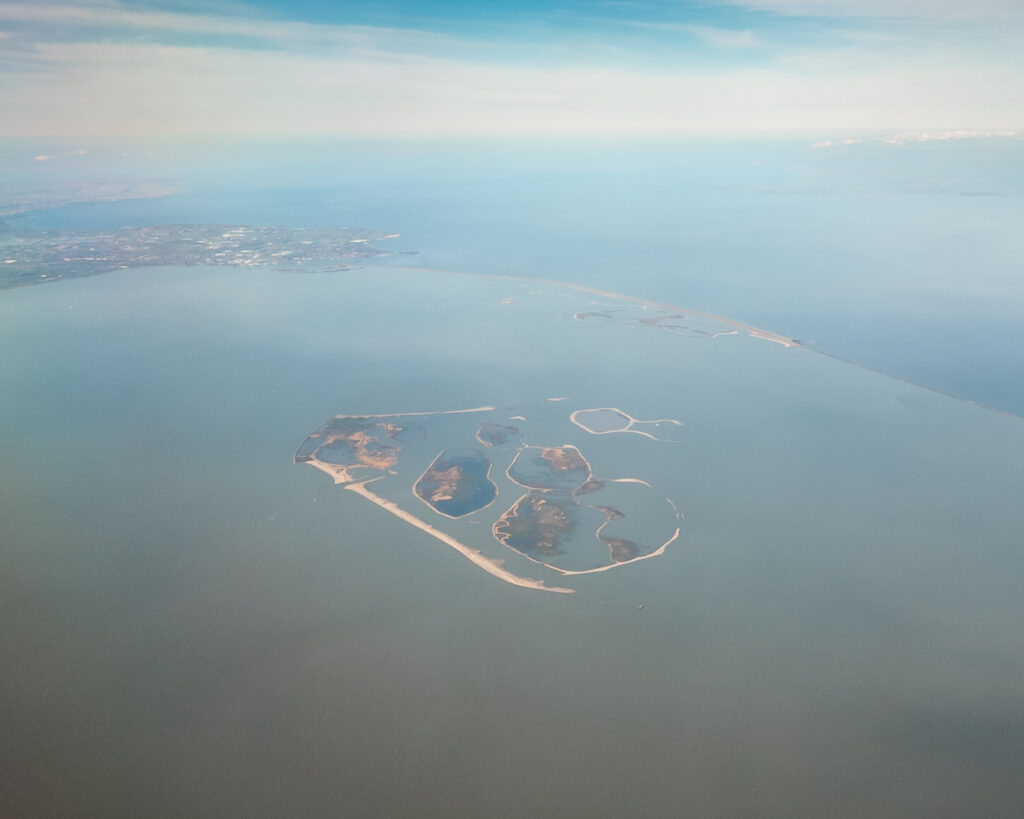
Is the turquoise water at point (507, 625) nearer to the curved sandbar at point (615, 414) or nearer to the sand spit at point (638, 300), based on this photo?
the curved sandbar at point (615, 414)

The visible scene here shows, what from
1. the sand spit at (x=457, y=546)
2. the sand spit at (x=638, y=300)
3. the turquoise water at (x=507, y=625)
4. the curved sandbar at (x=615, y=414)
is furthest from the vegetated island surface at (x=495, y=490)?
the sand spit at (x=638, y=300)

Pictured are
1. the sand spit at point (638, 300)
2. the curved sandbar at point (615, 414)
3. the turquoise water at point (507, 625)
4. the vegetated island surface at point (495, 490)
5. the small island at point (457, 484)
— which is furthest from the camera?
the sand spit at point (638, 300)

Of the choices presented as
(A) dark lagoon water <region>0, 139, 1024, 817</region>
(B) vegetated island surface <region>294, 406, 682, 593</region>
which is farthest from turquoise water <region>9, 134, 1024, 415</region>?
(B) vegetated island surface <region>294, 406, 682, 593</region>

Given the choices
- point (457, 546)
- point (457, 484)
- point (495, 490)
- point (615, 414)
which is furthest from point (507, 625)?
point (615, 414)

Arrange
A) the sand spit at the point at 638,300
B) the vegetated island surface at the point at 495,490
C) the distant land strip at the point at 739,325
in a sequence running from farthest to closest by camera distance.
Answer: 1. the sand spit at the point at 638,300
2. the distant land strip at the point at 739,325
3. the vegetated island surface at the point at 495,490

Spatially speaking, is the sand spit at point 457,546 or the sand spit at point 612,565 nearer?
the sand spit at point 457,546

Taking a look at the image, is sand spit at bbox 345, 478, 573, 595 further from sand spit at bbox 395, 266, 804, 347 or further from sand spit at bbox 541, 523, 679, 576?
sand spit at bbox 395, 266, 804, 347

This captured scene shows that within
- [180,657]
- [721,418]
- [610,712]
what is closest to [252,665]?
[180,657]
